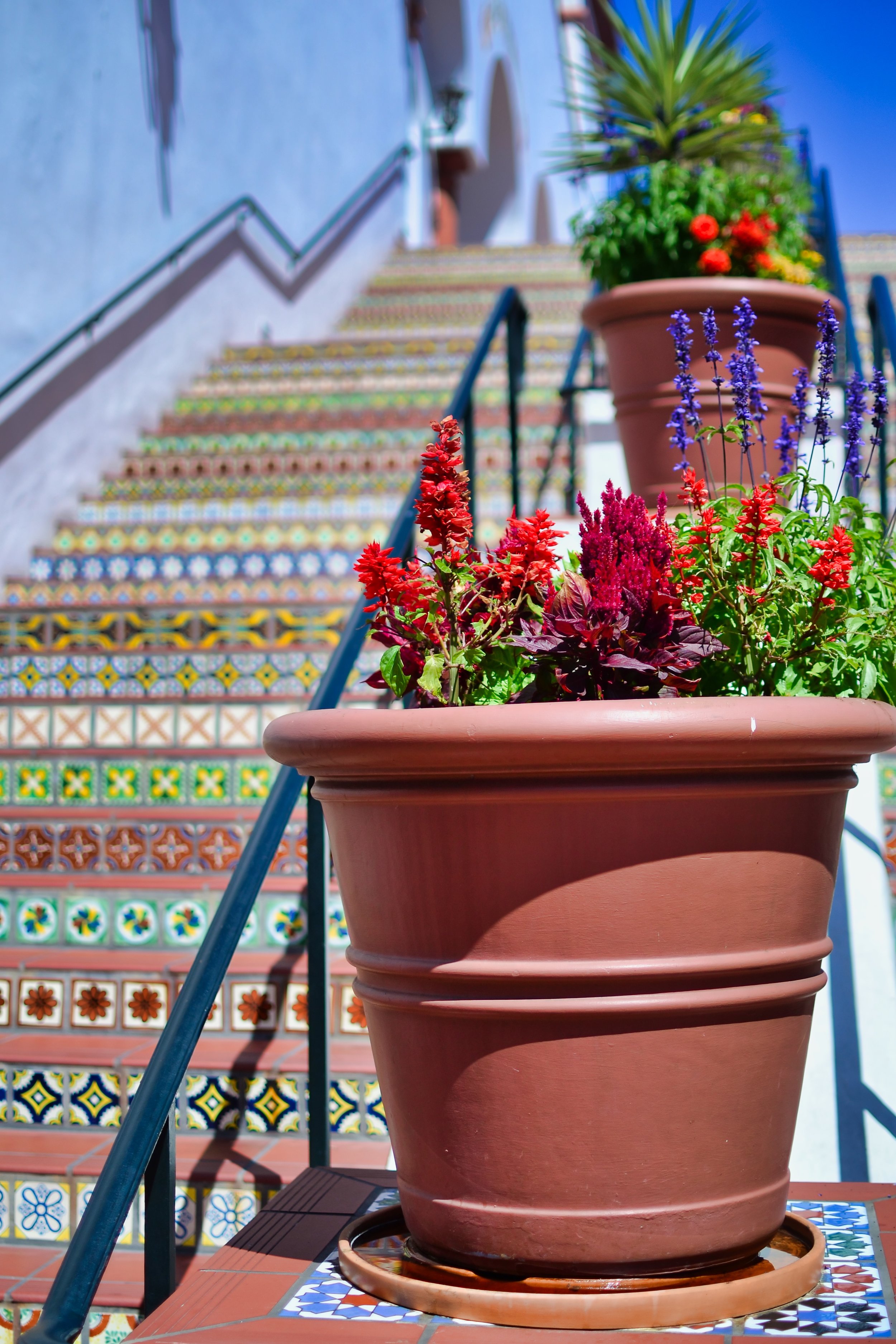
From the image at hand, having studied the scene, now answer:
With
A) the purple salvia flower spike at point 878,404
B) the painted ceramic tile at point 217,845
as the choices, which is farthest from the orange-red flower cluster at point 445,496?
the painted ceramic tile at point 217,845

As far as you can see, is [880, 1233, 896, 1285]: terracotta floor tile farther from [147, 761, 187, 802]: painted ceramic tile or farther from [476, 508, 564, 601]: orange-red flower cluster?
[147, 761, 187, 802]: painted ceramic tile

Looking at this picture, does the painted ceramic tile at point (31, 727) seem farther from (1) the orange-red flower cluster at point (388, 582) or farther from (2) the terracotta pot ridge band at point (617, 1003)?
(2) the terracotta pot ridge band at point (617, 1003)

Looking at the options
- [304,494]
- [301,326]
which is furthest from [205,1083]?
[301,326]

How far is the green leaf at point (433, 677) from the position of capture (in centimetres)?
128

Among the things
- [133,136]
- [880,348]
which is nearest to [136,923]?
[880,348]

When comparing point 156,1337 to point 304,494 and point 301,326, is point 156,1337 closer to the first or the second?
point 304,494

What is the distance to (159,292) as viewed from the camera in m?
5.62

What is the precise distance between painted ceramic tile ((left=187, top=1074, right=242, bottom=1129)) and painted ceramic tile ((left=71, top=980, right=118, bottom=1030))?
35cm

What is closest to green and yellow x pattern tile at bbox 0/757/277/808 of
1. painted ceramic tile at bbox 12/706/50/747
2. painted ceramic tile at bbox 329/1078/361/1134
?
painted ceramic tile at bbox 12/706/50/747

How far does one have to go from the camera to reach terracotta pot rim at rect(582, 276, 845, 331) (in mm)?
2721

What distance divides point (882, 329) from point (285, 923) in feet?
6.38

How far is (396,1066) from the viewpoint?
4.12 ft

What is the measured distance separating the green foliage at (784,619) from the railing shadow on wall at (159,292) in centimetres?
342

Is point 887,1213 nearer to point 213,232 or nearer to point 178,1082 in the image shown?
point 178,1082
